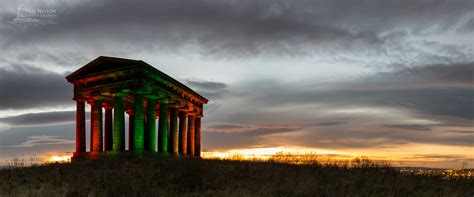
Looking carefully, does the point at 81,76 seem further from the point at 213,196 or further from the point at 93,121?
the point at 213,196

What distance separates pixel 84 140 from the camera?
102 feet

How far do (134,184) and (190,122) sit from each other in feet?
97.7

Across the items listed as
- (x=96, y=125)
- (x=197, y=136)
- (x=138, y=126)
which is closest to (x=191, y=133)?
(x=197, y=136)

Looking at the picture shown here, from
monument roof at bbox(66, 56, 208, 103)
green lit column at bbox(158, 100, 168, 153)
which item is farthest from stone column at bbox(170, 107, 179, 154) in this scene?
monument roof at bbox(66, 56, 208, 103)

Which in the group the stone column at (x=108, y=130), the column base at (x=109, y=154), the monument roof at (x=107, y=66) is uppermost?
the monument roof at (x=107, y=66)

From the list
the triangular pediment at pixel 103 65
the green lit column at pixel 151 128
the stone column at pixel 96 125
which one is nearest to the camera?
the triangular pediment at pixel 103 65

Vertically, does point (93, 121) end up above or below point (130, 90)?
below

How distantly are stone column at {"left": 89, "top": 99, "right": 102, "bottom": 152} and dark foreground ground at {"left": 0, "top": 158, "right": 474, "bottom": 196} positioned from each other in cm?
1415

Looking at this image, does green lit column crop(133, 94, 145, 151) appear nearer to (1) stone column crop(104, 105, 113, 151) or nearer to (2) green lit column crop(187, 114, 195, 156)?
(1) stone column crop(104, 105, 113, 151)

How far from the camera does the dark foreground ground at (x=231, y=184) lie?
1125 centimetres

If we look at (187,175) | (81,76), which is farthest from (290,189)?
(81,76)

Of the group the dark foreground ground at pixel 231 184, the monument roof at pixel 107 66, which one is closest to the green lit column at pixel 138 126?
the monument roof at pixel 107 66

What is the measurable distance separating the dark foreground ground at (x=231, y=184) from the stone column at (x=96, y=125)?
14.1 metres

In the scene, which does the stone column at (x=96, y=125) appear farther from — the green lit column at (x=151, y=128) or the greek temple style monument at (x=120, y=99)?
the green lit column at (x=151, y=128)
